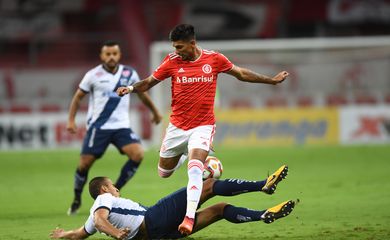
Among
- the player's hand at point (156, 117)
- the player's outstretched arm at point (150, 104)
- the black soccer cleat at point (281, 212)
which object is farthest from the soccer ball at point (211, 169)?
the player's hand at point (156, 117)

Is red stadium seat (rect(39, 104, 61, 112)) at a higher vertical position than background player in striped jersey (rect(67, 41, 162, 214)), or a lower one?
lower

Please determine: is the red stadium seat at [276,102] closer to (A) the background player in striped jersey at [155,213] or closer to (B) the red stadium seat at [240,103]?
(B) the red stadium seat at [240,103]

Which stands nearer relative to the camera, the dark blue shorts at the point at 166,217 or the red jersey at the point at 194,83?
the dark blue shorts at the point at 166,217

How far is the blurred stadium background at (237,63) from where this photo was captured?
23562 mm

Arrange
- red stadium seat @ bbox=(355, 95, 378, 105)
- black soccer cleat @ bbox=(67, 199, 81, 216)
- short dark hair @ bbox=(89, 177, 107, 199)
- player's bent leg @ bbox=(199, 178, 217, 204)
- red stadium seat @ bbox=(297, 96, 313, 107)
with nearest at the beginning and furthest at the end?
short dark hair @ bbox=(89, 177, 107, 199) < player's bent leg @ bbox=(199, 178, 217, 204) < black soccer cleat @ bbox=(67, 199, 81, 216) < red stadium seat @ bbox=(355, 95, 378, 105) < red stadium seat @ bbox=(297, 96, 313, 107)

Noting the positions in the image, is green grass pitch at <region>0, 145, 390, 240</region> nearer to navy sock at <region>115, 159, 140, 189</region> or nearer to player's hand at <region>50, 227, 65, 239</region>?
navy sock at <region>115, 159, 140, 189</region>

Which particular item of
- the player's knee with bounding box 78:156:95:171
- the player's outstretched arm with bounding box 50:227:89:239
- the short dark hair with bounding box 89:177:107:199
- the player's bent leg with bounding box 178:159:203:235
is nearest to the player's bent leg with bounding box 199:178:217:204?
the player's bent leg with bounding box 178:159:203:235

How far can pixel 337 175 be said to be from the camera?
1616 centimetres

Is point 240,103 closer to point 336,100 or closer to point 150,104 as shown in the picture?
point 336,100

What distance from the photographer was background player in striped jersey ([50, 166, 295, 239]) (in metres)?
8.60

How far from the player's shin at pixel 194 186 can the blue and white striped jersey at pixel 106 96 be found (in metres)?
3.58

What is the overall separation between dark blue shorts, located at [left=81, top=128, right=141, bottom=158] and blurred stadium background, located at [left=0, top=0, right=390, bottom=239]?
110 centimetres

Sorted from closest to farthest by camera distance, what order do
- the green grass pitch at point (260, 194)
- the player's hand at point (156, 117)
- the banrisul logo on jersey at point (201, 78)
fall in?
Answer: the banrisul logo on jersey at point (201, 78), the green grass pitch at point (260, 194), the player's hand at point (156, 117)

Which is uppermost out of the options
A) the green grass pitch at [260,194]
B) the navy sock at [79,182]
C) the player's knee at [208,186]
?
the player's knee at [208,186]
